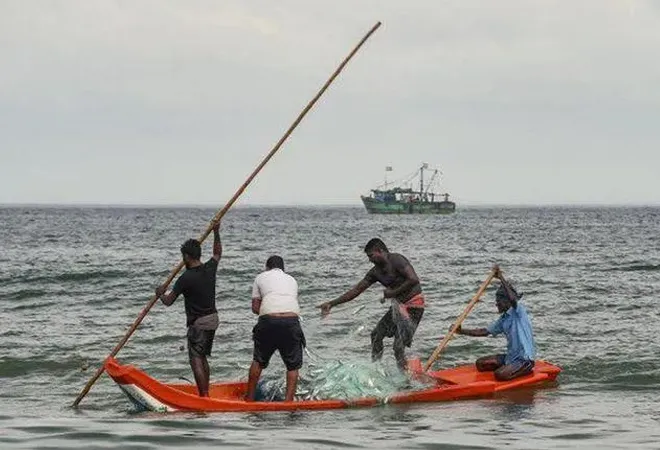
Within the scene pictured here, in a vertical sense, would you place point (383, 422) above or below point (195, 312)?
below

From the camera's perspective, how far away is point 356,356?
15930mm

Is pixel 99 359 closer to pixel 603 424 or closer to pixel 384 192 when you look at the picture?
pixel 603 424

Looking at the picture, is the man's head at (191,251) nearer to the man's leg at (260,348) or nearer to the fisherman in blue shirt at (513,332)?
the man's leg at (260,348)

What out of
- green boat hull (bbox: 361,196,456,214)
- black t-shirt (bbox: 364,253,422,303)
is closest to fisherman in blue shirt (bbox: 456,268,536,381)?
black t-shirt (bbox: 364,253,422,303)

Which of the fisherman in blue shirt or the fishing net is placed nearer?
the fishing net

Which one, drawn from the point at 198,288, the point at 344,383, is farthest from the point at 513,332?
the point at 198,288

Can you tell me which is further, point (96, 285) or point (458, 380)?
point (96, 285)

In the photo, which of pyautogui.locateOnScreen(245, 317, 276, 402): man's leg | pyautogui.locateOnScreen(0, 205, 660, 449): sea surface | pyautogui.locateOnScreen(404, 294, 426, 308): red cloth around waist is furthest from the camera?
pyautogui.locateOnScreen(404, 294, 426, 308): red cloth around waist

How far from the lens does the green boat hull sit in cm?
17288

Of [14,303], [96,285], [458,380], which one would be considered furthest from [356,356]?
[96,285]

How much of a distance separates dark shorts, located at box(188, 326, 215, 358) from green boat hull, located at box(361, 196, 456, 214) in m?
159

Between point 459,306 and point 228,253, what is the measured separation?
3349 cm

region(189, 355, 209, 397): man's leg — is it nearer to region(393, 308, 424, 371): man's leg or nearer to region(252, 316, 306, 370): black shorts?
region(252, 316, 306, 370): black shorts

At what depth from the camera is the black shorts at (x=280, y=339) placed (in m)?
13.6
